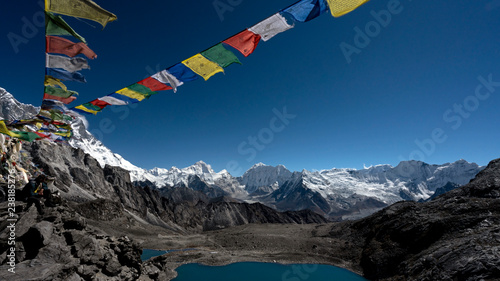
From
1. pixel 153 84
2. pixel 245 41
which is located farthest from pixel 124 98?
pixel 245 41

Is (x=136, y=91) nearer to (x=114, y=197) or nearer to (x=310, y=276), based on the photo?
(x=310, y=276)

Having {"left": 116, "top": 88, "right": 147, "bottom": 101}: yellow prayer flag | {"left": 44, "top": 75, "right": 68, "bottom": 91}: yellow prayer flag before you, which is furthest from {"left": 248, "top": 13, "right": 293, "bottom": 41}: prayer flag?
{"left": 44, "top": 75, "right": 68, "bottom": 91}: yellow prayer flag

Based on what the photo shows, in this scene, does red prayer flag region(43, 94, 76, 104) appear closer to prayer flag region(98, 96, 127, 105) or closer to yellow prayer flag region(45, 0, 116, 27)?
prayer flag region(98, 96, 127, 105)

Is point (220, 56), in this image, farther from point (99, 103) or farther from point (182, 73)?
point (99, 103)

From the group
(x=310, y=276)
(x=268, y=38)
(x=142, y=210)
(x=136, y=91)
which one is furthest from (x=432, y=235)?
(x=142, y=210)

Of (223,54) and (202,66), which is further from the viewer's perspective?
(202,66)

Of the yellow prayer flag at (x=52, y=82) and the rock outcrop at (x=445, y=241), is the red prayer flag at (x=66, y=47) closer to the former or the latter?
the yellow prayer flag at (x=52, y=82)
